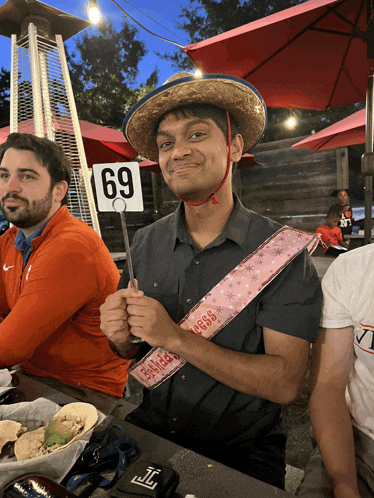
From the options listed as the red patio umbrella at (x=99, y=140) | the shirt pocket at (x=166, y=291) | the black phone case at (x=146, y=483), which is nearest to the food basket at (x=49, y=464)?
the black phone case at (x=146, y=483)

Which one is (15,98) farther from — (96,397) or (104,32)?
(104,32)

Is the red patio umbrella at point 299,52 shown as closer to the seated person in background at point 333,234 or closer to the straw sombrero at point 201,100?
the straw sombrero at point 201,100

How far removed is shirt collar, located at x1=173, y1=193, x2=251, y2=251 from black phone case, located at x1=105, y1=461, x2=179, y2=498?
0.91 metres

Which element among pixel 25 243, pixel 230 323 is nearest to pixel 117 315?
pixel 230 323

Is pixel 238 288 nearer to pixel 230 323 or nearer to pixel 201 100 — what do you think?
pixel 230 323

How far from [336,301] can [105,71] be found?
19.3 meters

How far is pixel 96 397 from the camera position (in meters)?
1.61

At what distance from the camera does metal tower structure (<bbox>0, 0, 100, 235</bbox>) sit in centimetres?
503

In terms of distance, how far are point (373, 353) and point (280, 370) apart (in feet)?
1.13

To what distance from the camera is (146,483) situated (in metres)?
0.72

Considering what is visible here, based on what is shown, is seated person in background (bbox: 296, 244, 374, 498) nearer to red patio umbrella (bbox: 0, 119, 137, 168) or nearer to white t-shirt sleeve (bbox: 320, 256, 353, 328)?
white t-shirt sleeve (bbox: 320, 256, 353, 328)

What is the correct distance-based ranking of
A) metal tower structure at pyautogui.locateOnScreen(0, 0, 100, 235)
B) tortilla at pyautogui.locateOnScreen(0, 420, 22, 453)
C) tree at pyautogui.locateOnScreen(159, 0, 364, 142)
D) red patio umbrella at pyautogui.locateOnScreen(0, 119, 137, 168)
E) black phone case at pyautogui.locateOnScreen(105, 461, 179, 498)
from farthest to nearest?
tree at pyautogui.locateOnScreen(159, 0, 364, 142) → red patio umbrella at pyautogui.locateOnScreen(0, 119, 137, 168) → metal tower structure at pyautogui.locateOnScreen(0, 0, 100, 235) → tortilla at pyautogui.locateOnScreen(0, 420, 22, 453) → black phone case at pyautogui.locateOnScreen(105, 461, 179, 498)

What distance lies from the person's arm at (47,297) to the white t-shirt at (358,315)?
116 cm

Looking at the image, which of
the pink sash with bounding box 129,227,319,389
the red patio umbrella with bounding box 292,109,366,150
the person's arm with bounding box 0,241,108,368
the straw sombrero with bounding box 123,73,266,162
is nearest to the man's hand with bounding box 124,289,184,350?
the pink sash with bounding box 129,227,319,389
